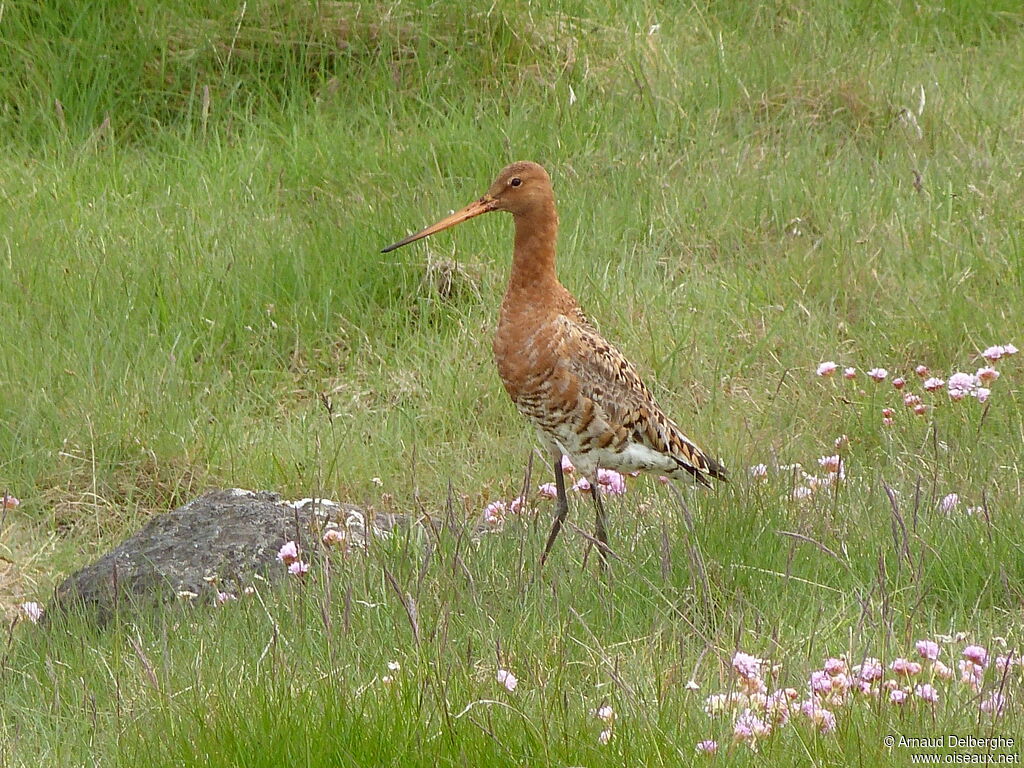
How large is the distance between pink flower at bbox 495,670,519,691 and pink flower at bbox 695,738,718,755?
468 mm

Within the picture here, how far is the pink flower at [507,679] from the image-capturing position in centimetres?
348

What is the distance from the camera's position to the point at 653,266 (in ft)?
25.7

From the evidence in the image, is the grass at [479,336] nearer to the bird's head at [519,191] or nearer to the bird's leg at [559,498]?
the bird's leg at [559,498]

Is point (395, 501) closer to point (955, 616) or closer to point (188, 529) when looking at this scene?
point (188, 529)

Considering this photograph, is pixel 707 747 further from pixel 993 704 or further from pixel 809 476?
pixel 809 476

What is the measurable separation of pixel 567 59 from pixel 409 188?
160 cm

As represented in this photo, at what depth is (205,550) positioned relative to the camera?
5.43 m

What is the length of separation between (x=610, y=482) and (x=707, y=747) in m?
2.71

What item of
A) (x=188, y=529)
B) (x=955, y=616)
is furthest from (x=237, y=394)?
(x=955, y=616)

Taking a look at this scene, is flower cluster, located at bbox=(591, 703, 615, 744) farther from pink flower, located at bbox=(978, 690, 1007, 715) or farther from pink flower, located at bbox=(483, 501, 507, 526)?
pink flower, located at bbox=(483, 501, 507, 526)

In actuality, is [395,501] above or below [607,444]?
below

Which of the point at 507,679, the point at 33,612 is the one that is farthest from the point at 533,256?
the point at 507,679

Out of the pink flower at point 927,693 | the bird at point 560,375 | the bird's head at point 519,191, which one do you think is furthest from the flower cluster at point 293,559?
the pink flower at point 927,693

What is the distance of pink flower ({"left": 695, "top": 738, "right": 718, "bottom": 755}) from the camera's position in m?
3.20
